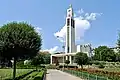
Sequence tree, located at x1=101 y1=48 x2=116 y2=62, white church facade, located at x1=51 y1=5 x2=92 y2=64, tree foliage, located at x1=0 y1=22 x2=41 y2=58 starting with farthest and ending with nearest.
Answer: white church facade, located at x1=51 y1=5 x2=92 y2=64, tree, located at x1=101 y1=48 x2=116 y2=62, tree foliage, located at x1=0 y1=22 x2=41 y2=58

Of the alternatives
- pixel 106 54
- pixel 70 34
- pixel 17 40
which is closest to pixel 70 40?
pixel 70 34

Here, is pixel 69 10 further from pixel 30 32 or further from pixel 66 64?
pixel 30 32

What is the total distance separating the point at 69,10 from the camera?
461ft

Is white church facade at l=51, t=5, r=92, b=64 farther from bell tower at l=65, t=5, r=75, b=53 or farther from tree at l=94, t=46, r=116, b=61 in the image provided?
tree at l=94, t=46, r=116, b=61

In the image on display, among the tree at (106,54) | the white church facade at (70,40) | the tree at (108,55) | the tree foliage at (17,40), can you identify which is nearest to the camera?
the tree foliage at (17,40)

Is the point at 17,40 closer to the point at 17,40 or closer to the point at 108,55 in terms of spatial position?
the point at 17,40

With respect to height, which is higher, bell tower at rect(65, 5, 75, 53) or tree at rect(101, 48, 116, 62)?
bell tower at rect(65, 5, 75, 53)

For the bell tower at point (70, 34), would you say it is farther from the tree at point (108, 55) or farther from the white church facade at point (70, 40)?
the tree at point (108, 55)

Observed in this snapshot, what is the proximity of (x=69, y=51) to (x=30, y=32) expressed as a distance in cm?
10882

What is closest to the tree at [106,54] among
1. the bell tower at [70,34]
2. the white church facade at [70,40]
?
the white church facade at [70,40]

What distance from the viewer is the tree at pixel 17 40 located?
24.2m

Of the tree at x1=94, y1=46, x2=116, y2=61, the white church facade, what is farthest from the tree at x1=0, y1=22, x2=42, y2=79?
the white church facade

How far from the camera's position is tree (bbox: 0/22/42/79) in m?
24.2

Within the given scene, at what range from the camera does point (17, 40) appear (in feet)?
78.9
